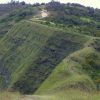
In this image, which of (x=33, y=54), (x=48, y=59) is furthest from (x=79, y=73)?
(x=33, y=54)

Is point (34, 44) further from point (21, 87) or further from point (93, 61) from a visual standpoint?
point (93, 61)

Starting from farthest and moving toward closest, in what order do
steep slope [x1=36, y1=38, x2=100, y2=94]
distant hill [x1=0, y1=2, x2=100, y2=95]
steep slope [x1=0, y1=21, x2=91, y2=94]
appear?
steep slope [x1=0, y1=21, x2=91, y2=94] → distant hill [x1=0, y1=2, x2=100, y2=95] → steep slope [x1=36, y1=38, x2=100, y2=94]

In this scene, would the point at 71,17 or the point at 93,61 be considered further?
the point at 71,17

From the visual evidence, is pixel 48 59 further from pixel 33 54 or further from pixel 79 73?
pixel 79 73

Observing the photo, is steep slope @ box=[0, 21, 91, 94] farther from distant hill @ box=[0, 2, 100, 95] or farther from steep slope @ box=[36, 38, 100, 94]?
steep slope @ box=[36, 38, 100, 94]

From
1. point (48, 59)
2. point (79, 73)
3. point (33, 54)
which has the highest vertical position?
point (79, 73)

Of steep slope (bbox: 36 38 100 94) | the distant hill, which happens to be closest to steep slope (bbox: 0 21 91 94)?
the distant hill

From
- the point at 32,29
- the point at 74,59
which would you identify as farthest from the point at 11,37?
the point at 74,59
